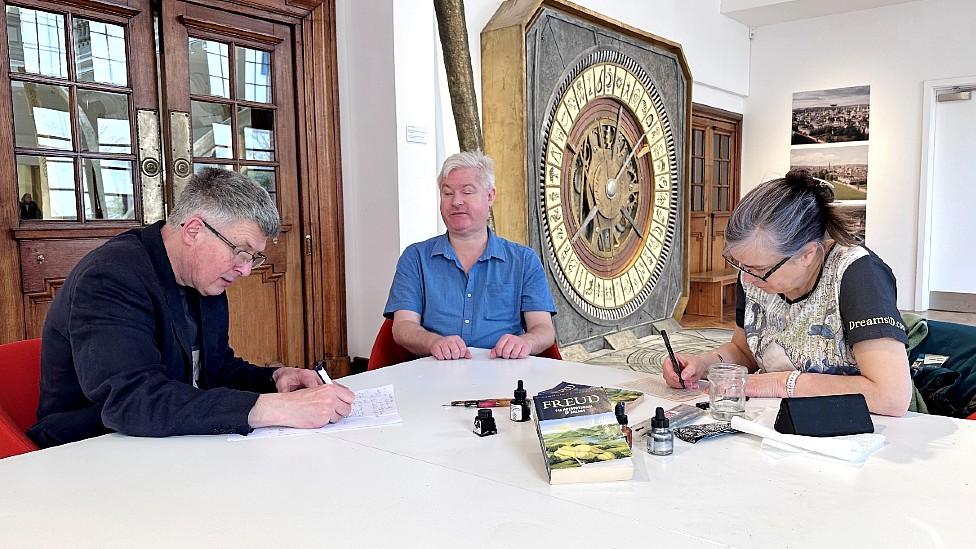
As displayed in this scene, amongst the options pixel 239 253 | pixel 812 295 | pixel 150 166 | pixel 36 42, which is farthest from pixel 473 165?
pixel 36 42

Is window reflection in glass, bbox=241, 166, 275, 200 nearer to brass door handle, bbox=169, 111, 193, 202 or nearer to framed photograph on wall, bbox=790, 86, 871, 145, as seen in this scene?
brass door handle, bbox=169, 111, 193, 202

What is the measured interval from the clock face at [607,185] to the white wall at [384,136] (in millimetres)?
880

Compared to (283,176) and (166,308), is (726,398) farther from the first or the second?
(283,176)

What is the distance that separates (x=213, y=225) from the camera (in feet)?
5.45

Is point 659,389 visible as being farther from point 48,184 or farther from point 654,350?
point 654,350

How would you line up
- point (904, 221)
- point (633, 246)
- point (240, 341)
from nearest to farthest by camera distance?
point (240, 341) → point (633, 246) → point (904, 221)

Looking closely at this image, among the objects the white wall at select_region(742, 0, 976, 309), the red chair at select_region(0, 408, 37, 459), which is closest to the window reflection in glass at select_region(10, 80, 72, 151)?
the red chair at select_region(0, 408, 37, 459)

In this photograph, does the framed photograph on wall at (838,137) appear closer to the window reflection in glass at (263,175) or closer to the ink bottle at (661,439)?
the window reflection in glass at (263,175)

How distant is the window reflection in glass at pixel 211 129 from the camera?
3.57 metres

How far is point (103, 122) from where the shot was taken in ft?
10.6

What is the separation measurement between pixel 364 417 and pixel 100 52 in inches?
99.2

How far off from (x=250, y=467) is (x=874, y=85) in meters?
8.03

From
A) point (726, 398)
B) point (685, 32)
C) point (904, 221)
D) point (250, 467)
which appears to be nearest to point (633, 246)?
point (685, 32)

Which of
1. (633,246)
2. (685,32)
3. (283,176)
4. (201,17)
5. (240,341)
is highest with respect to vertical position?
(685,32)
